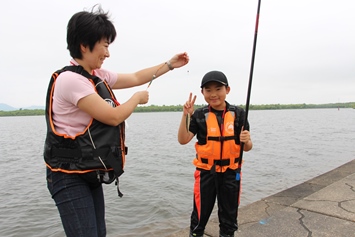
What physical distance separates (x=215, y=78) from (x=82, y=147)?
59.8 inches

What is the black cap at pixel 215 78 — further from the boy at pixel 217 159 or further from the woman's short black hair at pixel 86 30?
the woman's short black hair at pixel 86 30

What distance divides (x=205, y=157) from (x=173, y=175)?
6.84 metres

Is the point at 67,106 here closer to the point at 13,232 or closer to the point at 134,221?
the point at 134,221

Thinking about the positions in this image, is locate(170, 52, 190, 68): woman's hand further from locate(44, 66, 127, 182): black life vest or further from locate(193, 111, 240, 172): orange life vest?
locate(44, 66, 127, 182): black life vest

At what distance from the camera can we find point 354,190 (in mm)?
4457

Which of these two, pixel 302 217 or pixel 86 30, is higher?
pixel 86 30

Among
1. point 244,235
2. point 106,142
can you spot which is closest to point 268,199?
point 244,235

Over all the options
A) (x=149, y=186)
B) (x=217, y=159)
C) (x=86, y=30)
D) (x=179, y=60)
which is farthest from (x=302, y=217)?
(x=149, y=186)

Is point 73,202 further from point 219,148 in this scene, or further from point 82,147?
point 219,148

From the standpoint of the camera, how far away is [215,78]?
2754 mm

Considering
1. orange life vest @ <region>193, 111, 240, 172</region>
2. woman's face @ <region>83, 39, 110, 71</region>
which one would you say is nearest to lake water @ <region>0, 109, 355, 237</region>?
orange life vest @ <region>193, 111, 240, 172</region>

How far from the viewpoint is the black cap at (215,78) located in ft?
9.02

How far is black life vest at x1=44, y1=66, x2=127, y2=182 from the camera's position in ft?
5.52

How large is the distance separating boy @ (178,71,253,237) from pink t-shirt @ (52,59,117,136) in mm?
1161
